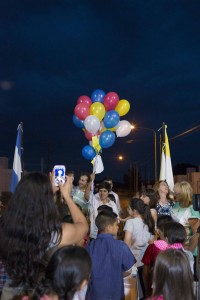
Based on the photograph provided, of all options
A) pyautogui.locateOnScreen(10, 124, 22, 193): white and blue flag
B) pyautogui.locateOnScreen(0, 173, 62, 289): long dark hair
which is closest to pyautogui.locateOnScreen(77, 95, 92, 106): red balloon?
pyautogui.locateOnScreen(10, 124, 22, 193): white and blue flag

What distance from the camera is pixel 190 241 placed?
15.8 feet

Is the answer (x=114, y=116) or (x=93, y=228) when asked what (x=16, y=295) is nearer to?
(x=93, y=228)

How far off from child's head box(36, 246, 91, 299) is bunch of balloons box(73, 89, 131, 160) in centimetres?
624

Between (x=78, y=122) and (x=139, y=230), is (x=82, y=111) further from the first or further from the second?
(x=139, y=230)

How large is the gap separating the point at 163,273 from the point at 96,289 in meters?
1.29

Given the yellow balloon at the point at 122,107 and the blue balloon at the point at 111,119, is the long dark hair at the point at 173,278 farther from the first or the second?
the yellow balloon at the point at 122,107

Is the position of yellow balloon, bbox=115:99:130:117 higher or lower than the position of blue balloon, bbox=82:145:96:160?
higher

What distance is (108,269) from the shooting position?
12.4 ft

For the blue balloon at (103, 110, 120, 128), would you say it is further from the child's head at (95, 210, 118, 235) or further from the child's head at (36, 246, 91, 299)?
the child's head at (36, 246, 91, 299)

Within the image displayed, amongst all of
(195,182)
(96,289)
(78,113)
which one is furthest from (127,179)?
(96,289)

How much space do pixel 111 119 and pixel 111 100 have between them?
0.55 m

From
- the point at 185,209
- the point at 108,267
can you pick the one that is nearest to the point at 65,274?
the point at 108,267

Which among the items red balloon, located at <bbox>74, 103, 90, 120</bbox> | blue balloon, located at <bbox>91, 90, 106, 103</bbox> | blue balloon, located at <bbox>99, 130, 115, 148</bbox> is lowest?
blue balloon, located at <bbox>99, 130, 115, 148</bbox>

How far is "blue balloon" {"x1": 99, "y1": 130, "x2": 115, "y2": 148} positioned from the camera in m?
8.52
